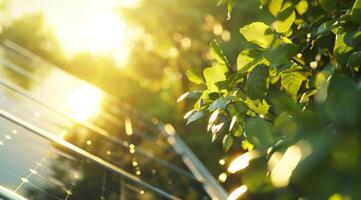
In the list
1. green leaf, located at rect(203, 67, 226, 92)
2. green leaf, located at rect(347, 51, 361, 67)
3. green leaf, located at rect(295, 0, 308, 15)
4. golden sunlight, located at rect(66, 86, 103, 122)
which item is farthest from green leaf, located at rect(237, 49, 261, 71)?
golden sunlight, located at rect(66, 86, 103, 122)

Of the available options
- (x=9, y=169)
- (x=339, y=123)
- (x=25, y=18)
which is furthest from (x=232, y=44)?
(x=25, y=18)

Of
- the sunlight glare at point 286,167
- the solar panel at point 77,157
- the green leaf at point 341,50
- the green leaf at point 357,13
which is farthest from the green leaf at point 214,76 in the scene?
the sunlight glare at point 286,167

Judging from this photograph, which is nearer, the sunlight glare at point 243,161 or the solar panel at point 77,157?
the sunlight glare at point 243,161

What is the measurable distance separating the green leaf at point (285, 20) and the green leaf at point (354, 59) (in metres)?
0.63

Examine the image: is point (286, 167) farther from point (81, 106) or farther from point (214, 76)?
point (81, 106)

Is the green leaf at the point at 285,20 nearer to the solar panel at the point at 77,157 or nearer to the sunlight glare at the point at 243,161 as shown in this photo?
the sunlight glare at the point at 243,161

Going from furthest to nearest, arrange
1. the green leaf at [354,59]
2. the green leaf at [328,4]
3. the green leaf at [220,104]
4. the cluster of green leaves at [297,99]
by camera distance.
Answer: the green leaf at [328,4], the green leaf at [220,104], the green leaf at [354,59], the cluster of green leaves at [297,99]

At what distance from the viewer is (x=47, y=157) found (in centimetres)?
545

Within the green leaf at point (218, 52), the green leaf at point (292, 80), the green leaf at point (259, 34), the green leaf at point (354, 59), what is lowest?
the green leaf at point (354, 59)

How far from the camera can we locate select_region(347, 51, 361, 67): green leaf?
2719 mm

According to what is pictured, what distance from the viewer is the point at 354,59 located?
2.74 meters

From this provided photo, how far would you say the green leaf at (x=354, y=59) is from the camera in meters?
2.72

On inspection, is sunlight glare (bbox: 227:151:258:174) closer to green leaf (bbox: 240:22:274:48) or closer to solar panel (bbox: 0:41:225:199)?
green leaf (bbox: 240:22:274:48)

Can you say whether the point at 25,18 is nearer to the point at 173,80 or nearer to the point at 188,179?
the point at 173,80
